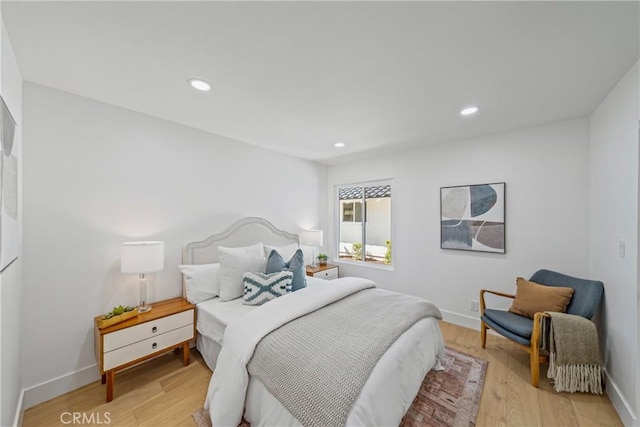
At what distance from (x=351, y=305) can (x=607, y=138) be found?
2.51m

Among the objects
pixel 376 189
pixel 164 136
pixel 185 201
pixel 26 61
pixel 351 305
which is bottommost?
pixel 351 305

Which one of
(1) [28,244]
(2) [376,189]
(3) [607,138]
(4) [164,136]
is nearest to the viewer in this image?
(1) [28,244]

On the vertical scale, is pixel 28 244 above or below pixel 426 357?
above

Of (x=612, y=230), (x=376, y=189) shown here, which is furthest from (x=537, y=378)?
(x=376, y=189)

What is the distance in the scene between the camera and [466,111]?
2301mm

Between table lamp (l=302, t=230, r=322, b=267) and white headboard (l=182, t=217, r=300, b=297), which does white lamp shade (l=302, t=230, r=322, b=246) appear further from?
white headboard (l=182, t=217, r=300, b=297)

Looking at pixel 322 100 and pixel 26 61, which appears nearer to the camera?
pixel 26 61

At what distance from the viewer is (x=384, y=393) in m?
1.35

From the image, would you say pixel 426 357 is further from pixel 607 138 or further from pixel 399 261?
pixel 607 138

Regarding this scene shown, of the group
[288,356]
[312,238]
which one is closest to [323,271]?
[312,238]

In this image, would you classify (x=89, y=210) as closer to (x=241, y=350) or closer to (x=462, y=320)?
(x=241, y=350)

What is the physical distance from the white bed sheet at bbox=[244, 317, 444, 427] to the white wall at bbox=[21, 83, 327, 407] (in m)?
1.59

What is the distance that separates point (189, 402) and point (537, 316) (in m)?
2.84

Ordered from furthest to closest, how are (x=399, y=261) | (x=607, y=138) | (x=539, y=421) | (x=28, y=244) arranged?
(x=399, y=261), (x=607, y=138), (x=28, y=244), (x=539, y=421)
